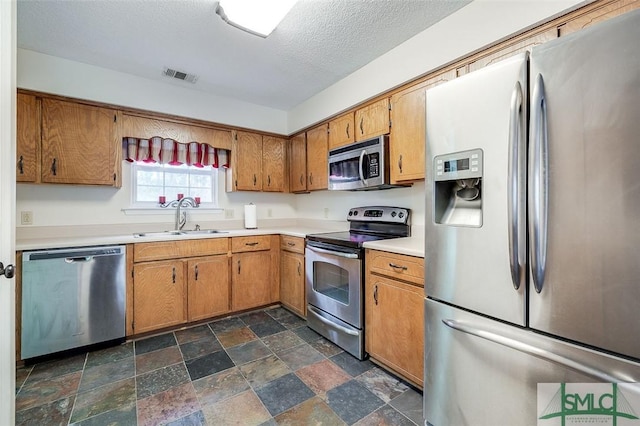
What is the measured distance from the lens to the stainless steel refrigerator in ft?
2.84

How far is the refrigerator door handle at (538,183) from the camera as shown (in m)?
1.00

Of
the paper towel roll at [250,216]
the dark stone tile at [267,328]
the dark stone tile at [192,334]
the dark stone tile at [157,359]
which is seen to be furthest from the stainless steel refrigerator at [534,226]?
the paper towel roll at [250,216]

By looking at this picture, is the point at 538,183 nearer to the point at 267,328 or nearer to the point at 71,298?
the point at 267,328

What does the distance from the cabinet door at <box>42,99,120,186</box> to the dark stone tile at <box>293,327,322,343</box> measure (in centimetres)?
224

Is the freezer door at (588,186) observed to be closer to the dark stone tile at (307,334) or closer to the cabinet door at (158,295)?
the dark stone tile at (307,334)

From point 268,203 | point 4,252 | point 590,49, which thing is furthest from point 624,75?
point 268,203

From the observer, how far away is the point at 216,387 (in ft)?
5.85

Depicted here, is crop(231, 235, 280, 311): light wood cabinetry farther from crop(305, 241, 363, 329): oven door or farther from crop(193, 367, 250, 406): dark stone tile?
crop(193, 367, 250, 406): dark stone tile

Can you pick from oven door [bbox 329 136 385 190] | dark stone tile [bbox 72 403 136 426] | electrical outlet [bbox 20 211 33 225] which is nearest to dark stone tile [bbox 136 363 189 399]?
dark stone tile [bbox 72 403 136 426]

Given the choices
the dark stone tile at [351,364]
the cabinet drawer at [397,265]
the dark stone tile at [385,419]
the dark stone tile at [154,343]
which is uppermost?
the cabinet drawer at [397,265]

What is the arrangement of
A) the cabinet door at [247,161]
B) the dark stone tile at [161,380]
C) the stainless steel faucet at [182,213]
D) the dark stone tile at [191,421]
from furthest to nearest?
1. the cabinet door at [247,161]
2. the stainless steel faucet at [182,213]
3. the dark stone tile at [161,380]
4. the dark stone tile at [191,421]

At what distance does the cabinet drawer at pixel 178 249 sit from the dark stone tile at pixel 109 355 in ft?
2.37

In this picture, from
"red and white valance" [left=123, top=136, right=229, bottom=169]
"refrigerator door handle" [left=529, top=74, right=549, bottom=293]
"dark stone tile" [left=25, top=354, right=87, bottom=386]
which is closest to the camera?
"refrigerator door handle" [left=529, top=74, right=549, bottom=293]

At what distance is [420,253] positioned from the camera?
1.64 meters
